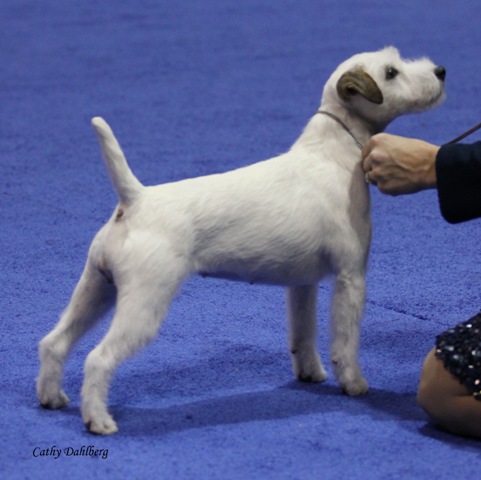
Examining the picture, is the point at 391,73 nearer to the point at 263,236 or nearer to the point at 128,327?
the point at 263,236

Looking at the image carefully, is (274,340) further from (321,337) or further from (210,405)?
(210,405)

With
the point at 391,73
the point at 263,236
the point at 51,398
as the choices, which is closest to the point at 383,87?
the point at 391,73

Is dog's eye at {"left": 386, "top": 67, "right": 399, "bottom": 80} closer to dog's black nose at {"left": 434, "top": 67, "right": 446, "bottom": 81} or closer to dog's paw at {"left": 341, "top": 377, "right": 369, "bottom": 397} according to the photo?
dog's black nose at {"left": 434, "top": 67, "right": 446, "bottom": 81}

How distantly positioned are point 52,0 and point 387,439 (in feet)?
26.3

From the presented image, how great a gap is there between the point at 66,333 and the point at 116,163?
43 centimetres

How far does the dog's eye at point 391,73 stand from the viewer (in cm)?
251

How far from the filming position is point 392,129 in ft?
17.1

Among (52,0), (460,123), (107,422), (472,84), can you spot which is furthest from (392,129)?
(52,0)

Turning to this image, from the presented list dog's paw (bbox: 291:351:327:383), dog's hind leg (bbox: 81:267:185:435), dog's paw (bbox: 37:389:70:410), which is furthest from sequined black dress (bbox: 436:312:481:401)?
dog's paw (bbox: 37:389:70:410)

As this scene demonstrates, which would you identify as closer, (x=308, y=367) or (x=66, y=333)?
(x=66, y=333)

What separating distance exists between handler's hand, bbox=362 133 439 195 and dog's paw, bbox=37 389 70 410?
906 mm

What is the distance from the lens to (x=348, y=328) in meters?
2.51

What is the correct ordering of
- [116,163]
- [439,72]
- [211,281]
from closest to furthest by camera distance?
[116,163] → [439,72] → [211,281]

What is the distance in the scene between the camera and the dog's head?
2484mm
